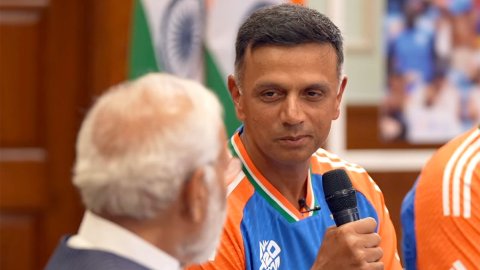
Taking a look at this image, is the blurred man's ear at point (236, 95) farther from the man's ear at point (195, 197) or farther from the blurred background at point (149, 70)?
the blurred background at point (149, 70)

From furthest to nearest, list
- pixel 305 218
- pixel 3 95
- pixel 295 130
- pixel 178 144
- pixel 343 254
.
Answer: pixel 3 95 → pixel 305 218 → pixel 295 130 → pixel 343 254 → pixel 178 144

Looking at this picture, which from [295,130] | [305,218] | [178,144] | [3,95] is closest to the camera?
[178,144]

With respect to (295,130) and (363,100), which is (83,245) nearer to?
(295,130)

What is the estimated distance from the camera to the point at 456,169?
2.59 metres

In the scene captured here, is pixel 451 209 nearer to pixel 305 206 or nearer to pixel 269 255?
pixel 305 206

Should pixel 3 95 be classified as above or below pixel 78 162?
below

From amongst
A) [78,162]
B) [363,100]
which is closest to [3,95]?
[363,100]

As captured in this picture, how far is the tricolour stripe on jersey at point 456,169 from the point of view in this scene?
2553mm

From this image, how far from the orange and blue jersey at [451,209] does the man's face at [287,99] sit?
15.4 inches

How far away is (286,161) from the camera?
234cm

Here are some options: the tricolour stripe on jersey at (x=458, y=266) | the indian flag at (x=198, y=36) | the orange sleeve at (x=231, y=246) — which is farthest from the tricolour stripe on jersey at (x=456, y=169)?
the indian flag at (x=198, y=36)

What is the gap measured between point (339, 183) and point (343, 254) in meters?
0.15

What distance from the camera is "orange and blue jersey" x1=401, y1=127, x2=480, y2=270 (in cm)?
254

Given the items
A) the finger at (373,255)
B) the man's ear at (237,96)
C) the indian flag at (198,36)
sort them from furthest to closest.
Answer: the indian flag at (198,36)
the man's ear at (237,96)
the finger at (373,255)
